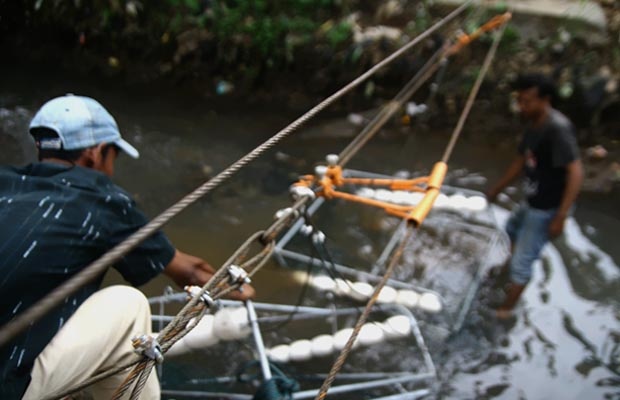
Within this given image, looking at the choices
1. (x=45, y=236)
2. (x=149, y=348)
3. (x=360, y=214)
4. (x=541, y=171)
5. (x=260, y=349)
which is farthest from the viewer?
(x=360, y=214)

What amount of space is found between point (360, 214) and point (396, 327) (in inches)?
63.7

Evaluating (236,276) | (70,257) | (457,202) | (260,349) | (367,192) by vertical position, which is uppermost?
(236,276)

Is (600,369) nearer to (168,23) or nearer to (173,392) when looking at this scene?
(173,392)

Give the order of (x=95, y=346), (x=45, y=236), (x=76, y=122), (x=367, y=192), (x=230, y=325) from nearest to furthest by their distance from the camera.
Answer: (x=45, y=236)
(x=95, y=346)
(x=76, y=122)
(x=230, y=325)
(x=367, y=192)

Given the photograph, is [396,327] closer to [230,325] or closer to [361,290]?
[361,290]

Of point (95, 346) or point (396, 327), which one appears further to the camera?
point (396, 327)

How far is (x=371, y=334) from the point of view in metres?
2.98

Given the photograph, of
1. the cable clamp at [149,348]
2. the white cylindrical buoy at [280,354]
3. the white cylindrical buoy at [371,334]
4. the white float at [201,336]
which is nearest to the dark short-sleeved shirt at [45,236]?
the cable clamp at [149,348]

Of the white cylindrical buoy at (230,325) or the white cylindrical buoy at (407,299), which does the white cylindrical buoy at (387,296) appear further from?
the white cylindrical buoy at (230,325)

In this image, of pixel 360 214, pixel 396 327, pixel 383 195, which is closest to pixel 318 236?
pixel 396 327

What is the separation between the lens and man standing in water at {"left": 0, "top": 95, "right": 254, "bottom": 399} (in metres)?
1.59

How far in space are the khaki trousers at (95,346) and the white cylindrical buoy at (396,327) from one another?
1546 mm

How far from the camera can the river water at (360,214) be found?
3312 mm

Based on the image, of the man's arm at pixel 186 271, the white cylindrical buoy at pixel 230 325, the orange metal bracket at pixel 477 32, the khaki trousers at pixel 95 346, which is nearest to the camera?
the khaki trousers at pixel 95 346
